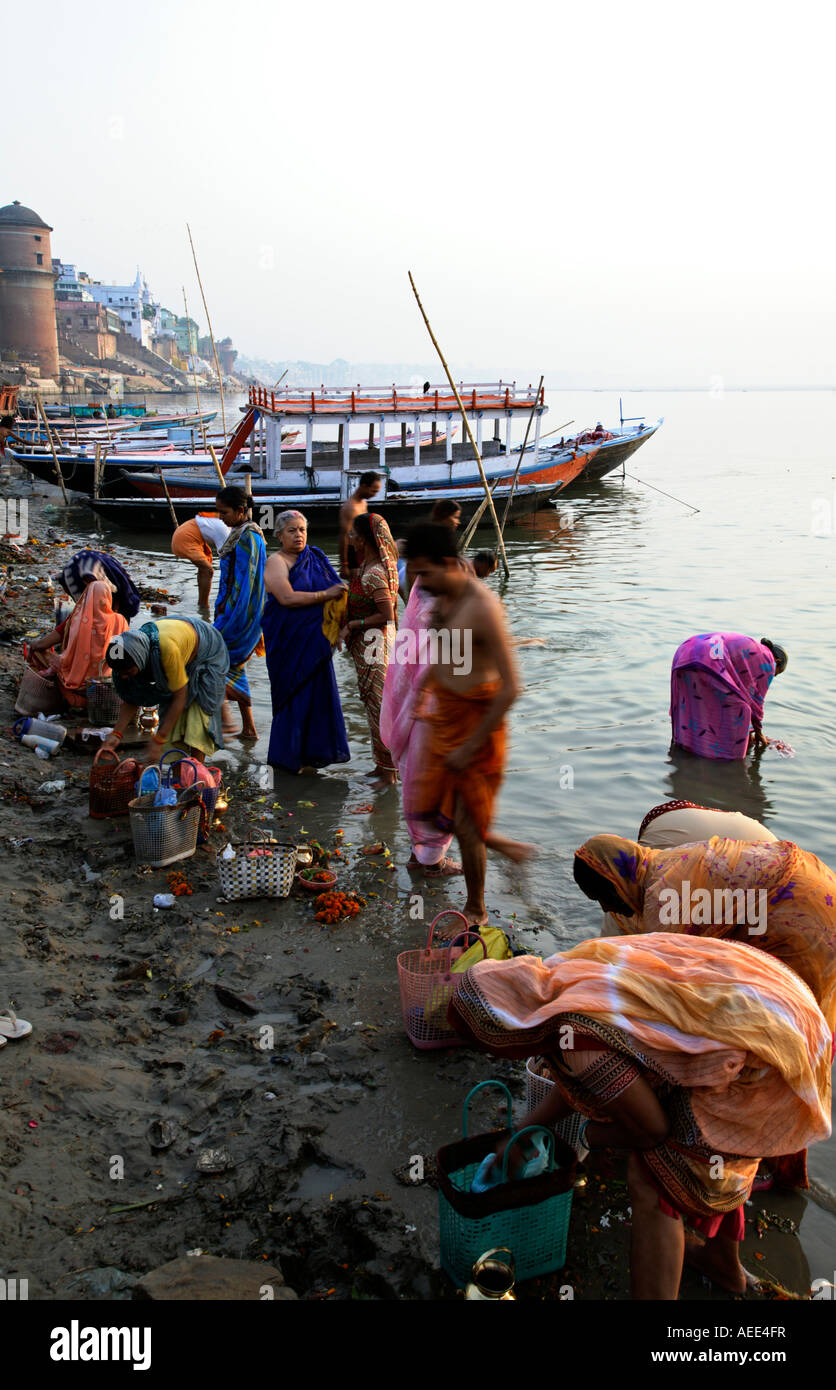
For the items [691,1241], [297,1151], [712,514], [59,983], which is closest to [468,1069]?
[297,1151]

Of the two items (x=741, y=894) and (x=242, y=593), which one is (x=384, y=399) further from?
(x=741, y=894)

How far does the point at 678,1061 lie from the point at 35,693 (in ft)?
17.9

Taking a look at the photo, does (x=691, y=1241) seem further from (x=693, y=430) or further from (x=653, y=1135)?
(x=693, y=430)

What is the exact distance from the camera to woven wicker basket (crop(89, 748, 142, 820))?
480cm

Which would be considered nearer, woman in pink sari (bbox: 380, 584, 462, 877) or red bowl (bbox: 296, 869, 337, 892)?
red bowl (bbox: 296, 869, 337, 892)

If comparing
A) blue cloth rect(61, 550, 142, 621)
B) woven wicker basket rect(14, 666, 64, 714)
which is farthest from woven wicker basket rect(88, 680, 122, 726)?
blue cloth rect(61, 550, 142, 621)

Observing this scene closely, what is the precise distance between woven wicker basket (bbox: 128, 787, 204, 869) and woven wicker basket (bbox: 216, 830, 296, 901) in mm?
366

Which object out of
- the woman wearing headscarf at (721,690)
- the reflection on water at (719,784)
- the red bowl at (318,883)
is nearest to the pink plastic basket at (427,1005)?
the red bowl at (318,883)

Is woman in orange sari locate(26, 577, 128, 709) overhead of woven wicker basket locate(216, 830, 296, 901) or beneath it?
overhead

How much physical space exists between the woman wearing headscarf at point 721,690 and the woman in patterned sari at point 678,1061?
4.12 meters

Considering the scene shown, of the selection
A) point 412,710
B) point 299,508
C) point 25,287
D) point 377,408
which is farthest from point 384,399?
point 25,287

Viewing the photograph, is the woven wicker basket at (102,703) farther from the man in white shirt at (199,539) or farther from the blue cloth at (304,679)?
the man in white shirt at (199,539)

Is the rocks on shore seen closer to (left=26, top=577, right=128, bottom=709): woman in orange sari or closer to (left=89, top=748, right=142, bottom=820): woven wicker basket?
(left=89, top=748, right=142, bottom=820): woven wicker basket

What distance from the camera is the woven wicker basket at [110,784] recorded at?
4.80 m
